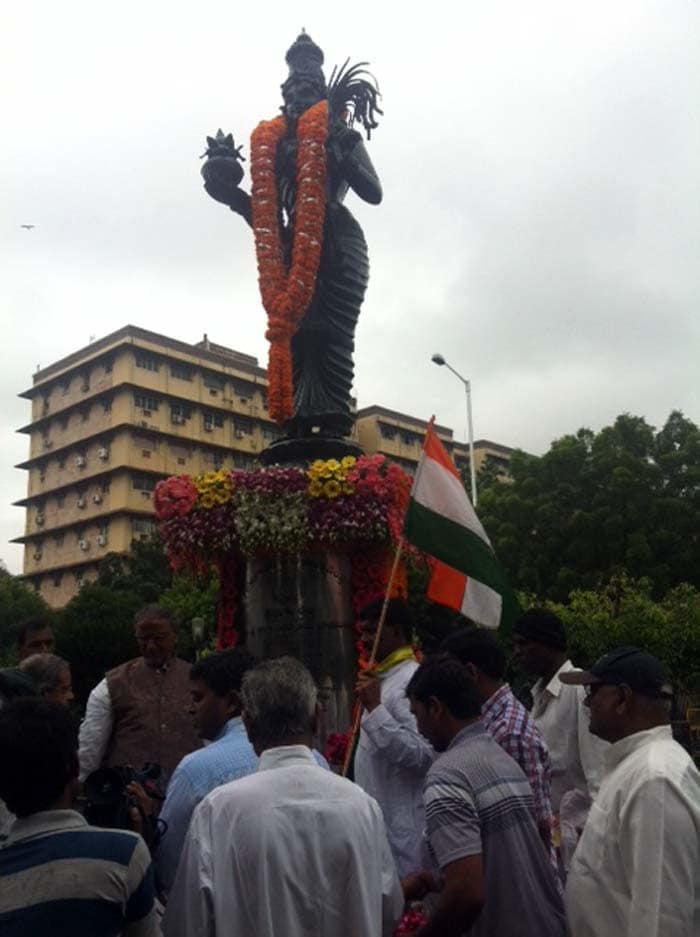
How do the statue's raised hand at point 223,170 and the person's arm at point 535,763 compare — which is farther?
the statue's raised hand at point 223,170

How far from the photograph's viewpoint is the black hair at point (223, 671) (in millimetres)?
3775

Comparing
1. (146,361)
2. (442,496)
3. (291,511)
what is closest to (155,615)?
(442,496)

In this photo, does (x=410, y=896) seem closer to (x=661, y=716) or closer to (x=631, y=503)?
(x=661, y=716)

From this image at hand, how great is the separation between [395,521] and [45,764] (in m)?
5.84

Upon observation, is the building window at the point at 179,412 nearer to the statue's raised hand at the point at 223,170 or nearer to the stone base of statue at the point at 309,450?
the statue's raised hand at the point at 223,170

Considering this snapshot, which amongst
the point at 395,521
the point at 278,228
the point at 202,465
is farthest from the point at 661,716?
the point at 202,465

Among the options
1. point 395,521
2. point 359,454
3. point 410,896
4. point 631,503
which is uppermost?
point 631,503

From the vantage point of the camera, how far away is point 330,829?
2.71 meters

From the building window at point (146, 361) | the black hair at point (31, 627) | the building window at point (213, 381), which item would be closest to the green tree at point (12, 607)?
the building window at point (146, 361)

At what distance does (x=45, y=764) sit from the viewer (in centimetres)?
235

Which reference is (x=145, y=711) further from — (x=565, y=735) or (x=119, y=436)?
(x=119, y=436)

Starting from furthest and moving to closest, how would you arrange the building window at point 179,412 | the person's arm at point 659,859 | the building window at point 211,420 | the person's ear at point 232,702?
the building window at point 211,420
the building window at point 179,412
the person's ear at point 232,702
the person's arm at point 659,859

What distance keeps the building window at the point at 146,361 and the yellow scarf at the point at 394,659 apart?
50.3 metres

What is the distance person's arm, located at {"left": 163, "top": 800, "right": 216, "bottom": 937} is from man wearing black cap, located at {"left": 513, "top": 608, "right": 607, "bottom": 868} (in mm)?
2179
